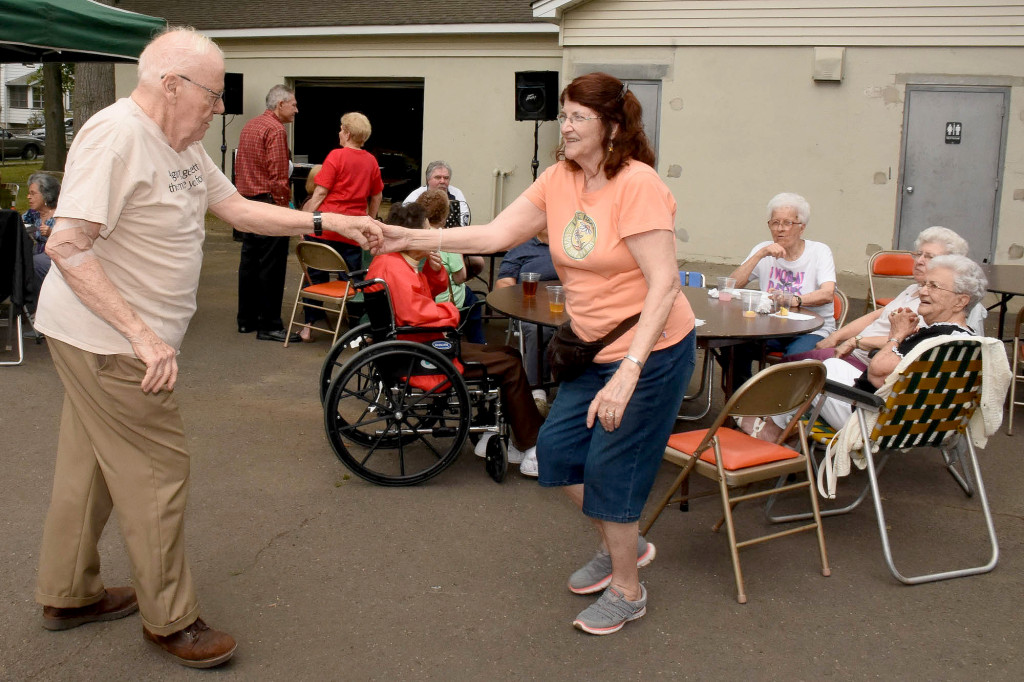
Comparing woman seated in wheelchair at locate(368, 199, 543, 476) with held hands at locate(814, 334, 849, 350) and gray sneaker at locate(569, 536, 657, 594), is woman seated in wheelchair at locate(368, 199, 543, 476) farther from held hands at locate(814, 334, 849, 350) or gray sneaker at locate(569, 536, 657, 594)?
held hands at locate(814, 334, 849, 350)

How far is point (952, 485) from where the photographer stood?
5012 mm

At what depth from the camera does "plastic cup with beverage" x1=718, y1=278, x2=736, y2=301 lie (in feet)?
18.3

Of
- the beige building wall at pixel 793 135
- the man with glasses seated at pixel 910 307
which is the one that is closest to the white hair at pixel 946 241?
the man with glasses seated at pixel 910 307

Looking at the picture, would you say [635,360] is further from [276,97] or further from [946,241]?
[276,97]

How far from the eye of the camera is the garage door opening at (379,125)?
20641 millimetres

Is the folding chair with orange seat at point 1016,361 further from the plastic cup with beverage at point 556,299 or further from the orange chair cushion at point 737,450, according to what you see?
the plastic cup with beverage at point 556,299

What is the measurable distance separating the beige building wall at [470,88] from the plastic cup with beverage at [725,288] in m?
9.31

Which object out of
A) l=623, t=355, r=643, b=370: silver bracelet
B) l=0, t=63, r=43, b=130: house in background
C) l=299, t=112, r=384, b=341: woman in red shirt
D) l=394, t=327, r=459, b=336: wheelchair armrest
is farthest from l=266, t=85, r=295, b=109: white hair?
l=0, t=63, r=43, b=130: house in background

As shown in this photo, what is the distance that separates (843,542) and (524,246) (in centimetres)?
303

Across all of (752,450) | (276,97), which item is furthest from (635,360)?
(276,97)

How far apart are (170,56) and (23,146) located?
36.4 m

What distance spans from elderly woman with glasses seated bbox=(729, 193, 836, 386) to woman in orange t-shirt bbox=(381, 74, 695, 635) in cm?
247

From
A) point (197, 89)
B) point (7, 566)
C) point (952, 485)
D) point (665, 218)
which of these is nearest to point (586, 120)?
point (665, 218)

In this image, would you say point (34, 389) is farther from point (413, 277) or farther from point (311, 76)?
point (311, 76)
